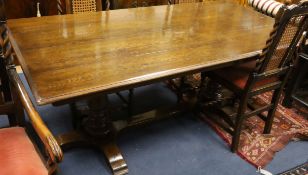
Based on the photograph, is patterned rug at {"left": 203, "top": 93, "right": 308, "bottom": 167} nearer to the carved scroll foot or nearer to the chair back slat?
the carved scroll foot

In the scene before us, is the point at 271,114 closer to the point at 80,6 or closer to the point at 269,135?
the point at 269,135

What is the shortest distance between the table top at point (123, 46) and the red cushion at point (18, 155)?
26 cm

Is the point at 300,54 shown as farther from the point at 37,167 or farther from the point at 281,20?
the point at 37,167

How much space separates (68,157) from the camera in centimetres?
196

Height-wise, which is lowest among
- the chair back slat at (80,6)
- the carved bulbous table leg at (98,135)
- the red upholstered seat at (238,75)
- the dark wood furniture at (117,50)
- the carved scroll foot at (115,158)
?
the carved scroll foot at (115,158)

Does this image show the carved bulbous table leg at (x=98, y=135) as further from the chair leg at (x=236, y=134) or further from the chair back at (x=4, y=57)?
the chair leg at (x=236, y=134)

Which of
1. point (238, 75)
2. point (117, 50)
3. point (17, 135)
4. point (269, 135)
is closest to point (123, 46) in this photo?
point (117, 50)

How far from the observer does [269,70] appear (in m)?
1.93

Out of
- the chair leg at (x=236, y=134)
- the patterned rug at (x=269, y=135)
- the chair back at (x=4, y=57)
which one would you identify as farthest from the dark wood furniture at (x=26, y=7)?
the chair leg at (x=236, y=134)

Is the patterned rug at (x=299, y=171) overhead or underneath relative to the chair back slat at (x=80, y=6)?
underneath

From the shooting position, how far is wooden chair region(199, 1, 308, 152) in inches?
66.1

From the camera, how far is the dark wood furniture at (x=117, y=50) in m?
1.34

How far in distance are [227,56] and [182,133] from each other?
2.65 feet

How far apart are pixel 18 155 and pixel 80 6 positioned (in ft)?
4.37
